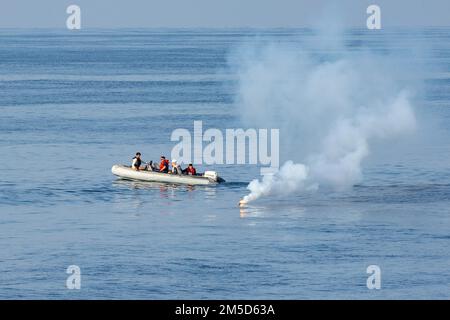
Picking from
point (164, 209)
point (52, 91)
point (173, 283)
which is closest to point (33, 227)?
point (164, 209)

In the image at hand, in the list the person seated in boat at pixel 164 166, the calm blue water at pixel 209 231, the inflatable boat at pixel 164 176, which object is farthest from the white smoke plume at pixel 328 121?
the person seated in boat at pixel 164 166

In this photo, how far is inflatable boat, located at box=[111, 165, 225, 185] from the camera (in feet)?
344

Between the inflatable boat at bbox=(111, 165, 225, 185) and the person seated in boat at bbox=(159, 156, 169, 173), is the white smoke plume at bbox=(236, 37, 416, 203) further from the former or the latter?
the person seated in boat at bbox=(159, 156, 169, 173)

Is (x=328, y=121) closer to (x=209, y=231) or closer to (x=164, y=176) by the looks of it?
(x=164, y=176)

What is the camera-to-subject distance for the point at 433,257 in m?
76.6

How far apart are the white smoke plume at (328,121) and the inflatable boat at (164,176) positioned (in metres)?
4.51

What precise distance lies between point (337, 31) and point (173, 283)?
6148cm

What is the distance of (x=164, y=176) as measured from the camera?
106375 millimetres

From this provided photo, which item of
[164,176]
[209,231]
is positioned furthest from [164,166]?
[209,231]

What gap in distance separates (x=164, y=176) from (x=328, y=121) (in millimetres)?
24870

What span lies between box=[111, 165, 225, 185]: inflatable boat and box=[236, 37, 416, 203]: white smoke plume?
4.51 m

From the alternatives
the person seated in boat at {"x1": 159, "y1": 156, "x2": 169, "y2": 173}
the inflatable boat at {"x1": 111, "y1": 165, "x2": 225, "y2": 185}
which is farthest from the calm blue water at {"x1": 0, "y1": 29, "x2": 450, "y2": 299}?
the person seated in boat at {"x1": 159, "y1": 156, "x2": 169, "y2": 173}

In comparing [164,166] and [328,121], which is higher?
[328,121]
